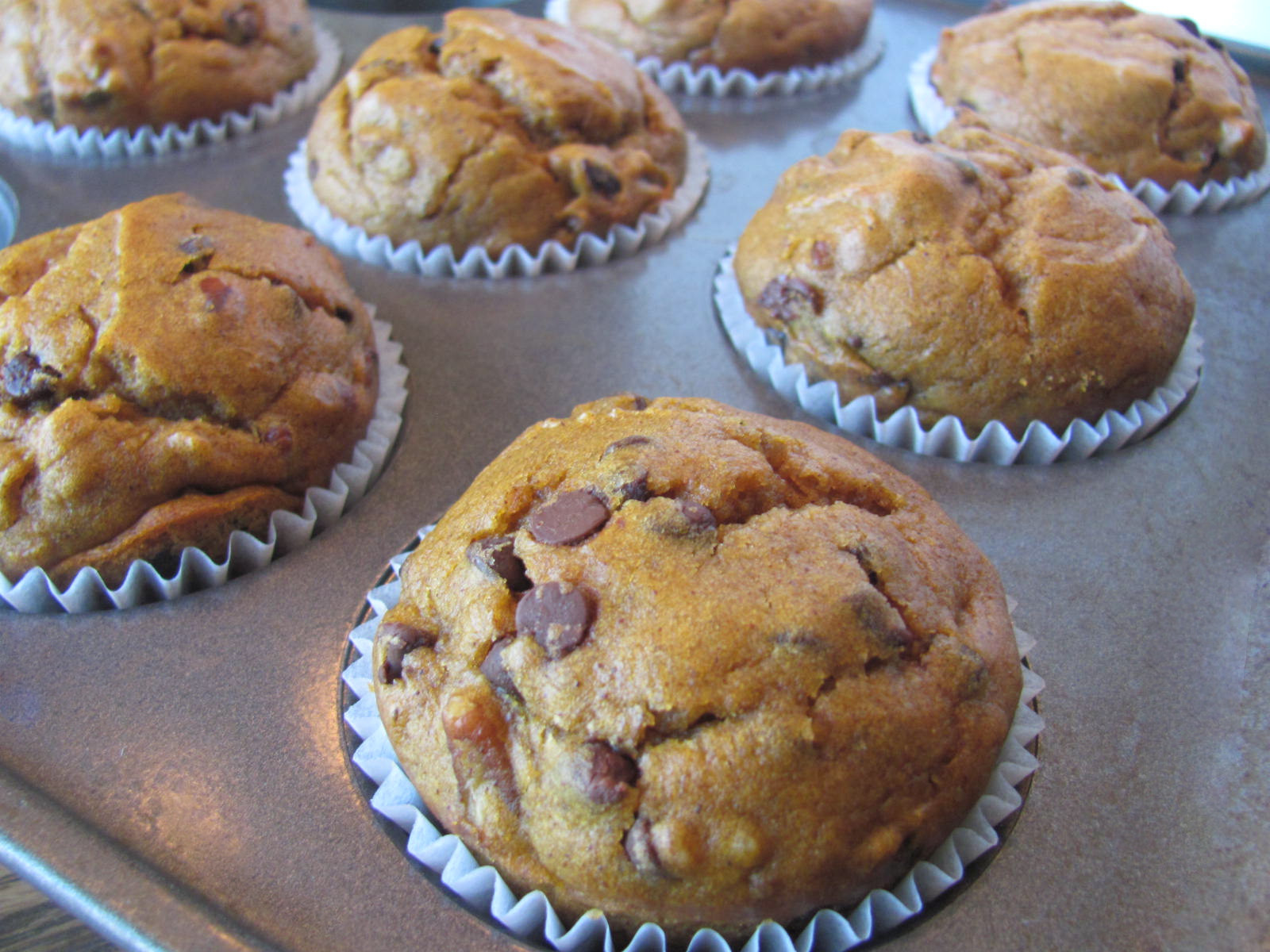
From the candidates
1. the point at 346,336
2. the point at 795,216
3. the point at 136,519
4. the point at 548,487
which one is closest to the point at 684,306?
the point at 795,216

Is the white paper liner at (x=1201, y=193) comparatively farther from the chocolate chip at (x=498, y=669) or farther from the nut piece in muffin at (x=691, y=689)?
the chocolate chip at (x=498, y=669)

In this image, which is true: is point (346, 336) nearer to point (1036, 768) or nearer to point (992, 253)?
point (992, 253)

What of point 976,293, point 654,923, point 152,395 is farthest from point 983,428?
point 152,395

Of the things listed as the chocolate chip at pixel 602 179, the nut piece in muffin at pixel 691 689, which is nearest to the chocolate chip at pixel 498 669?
the nut piece in muffin at pixel 691 689

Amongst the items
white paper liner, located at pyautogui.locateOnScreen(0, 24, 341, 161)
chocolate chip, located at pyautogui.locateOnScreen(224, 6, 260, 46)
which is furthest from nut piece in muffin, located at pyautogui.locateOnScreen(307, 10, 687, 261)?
chocolate chip, located at pyautogui.locateOnScreen(224, 6, 260, 46)

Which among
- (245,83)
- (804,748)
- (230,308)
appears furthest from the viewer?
(245,83)

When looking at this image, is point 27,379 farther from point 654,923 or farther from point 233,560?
point 654,923
